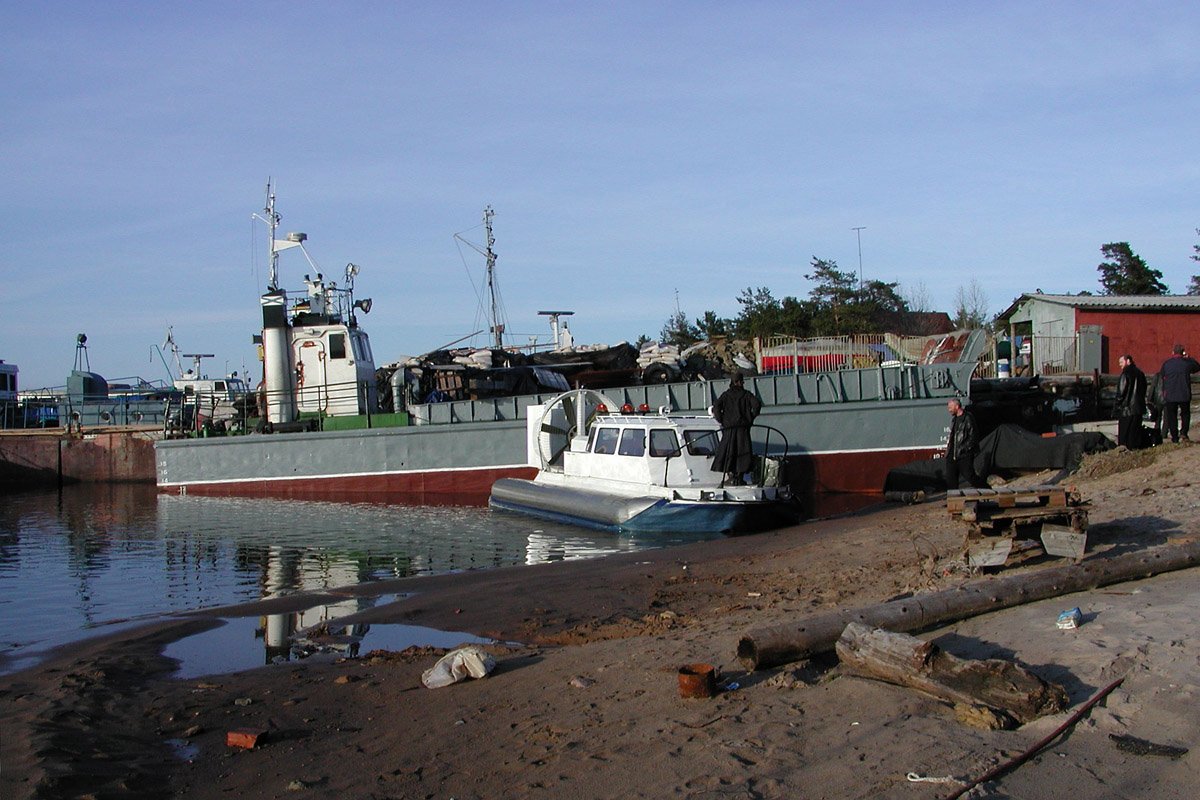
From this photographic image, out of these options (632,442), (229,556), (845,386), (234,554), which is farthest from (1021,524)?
(845,386)

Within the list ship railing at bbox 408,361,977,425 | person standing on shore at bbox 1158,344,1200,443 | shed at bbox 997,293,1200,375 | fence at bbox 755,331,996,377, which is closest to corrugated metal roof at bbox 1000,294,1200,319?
shed at bbox 997,293,1200,375

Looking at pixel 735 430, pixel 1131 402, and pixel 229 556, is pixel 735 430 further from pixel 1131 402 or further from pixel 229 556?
pixel 229 556

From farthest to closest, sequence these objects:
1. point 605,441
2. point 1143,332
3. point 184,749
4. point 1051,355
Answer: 1. point 1051,355
2. point 1143,332
3. point 605,441
4. point 184,749

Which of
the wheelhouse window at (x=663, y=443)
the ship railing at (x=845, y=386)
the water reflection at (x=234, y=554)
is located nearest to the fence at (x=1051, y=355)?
the ship railing at (x=845, y=386)

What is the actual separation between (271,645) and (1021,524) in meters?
6.17

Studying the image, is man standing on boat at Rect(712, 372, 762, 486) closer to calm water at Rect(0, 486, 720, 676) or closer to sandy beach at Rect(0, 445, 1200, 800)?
calm water at Rect(0, 486, 720, 676)

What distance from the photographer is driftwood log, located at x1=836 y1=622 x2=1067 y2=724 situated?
4.37 meters

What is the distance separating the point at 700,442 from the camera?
47.6ft

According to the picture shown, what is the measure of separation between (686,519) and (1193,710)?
955cm

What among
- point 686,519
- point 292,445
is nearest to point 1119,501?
point 686,519

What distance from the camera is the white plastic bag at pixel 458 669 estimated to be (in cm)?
588

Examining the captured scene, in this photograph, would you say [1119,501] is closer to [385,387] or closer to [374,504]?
[374,504]

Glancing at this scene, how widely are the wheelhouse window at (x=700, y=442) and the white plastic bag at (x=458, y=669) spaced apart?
8658 mm

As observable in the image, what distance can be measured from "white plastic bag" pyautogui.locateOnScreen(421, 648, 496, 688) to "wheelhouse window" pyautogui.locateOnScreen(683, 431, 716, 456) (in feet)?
28.4
